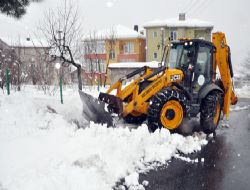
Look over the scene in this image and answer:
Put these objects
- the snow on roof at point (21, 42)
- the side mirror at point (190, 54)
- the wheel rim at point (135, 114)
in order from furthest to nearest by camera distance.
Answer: the snow on roof at point (21, 42) → the wheel rim at point (135, 114) → the side mirror at point (190, 54)

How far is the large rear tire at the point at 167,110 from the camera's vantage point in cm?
777

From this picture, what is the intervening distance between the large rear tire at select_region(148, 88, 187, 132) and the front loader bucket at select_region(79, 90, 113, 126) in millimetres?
1117

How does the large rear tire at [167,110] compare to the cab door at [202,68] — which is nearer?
the large rear tire at [167,110]

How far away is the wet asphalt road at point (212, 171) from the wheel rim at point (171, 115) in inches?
39.7

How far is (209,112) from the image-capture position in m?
8.73

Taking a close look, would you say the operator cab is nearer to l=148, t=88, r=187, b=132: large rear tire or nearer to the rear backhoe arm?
the rear backhoe arm

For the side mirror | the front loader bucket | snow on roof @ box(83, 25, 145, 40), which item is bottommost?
the front loader bucket

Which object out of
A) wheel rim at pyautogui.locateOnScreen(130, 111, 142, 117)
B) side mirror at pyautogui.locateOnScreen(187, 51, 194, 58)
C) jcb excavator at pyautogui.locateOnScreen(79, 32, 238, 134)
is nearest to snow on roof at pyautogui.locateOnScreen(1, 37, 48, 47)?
wheel rim at pyautogui.locateOnScreen(130, 111, 142, 117)

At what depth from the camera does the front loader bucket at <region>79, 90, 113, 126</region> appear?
7.55m

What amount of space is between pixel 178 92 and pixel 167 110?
2.02 feet

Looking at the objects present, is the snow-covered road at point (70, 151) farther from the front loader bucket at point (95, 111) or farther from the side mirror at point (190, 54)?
the side mirror at point (190, 54)

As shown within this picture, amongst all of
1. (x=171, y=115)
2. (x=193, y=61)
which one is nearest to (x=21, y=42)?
(x=193, y=61)

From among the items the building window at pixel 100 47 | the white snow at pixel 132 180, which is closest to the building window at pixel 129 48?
the building window at pixel 100 47

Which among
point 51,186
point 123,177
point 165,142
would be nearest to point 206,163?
point 165,142
